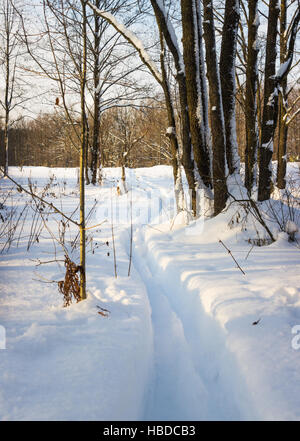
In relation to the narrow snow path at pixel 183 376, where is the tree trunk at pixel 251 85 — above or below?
above

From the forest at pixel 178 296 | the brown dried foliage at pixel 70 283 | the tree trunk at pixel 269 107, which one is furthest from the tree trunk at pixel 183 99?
the brown dried foliage at pixel 70 283

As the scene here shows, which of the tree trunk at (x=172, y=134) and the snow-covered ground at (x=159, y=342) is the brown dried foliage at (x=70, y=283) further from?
the tree trunk at (x=172, y=134)

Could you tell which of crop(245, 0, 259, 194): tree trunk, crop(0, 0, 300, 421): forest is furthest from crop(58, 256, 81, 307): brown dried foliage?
crop(245, 0, 259, 194): tree trunk

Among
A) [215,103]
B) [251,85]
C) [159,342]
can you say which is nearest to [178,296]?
[159,342]

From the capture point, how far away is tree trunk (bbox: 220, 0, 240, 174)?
426cm

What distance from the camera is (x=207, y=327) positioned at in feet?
6.84

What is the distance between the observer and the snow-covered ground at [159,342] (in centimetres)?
126

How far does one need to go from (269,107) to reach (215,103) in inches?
35.1

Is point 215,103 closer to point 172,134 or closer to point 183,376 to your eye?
point 172,134

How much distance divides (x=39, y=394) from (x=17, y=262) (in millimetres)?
2121

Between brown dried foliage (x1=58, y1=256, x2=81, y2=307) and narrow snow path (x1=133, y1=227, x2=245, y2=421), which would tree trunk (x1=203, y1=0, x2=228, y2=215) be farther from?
brown dried foliage (x1=58, y1=256, x2=81, y2=307)

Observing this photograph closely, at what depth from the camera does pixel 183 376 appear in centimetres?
177

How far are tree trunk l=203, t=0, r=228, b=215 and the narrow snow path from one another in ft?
8.58
